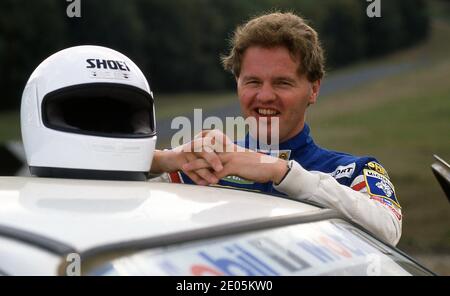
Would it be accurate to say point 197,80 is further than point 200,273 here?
Yes

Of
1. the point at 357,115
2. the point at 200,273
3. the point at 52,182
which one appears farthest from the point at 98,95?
the point at 357,115

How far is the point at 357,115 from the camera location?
13539 mm

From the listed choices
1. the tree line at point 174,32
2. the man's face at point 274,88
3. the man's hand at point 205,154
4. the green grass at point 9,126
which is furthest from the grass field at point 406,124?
the man's hand at point 205,154

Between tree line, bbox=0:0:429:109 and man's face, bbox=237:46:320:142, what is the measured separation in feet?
20.3

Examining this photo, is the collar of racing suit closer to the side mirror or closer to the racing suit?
the racing suit

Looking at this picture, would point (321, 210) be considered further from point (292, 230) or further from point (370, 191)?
point (370, 191)

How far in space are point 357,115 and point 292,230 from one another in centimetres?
1202

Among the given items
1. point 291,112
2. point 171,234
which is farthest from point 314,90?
point 171,234


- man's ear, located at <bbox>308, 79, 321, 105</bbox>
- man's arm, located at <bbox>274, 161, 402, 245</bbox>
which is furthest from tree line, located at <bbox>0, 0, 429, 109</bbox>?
man's arm, located at <bbox>274, 161, 402, 245</bbox>

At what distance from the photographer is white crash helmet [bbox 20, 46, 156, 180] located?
209cm

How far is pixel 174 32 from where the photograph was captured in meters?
11.4

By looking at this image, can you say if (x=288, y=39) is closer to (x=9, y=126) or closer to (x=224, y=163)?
(x=224, y=163)
